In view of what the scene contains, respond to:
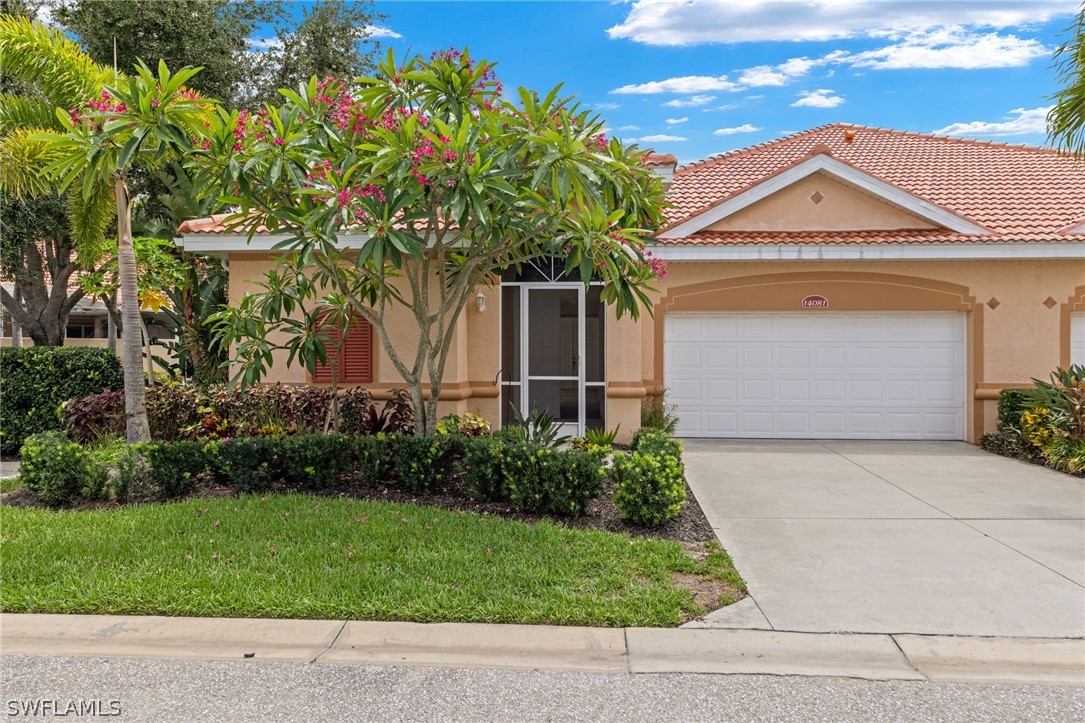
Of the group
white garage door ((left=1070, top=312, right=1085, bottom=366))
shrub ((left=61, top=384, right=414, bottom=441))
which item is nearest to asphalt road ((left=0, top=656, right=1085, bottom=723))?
shrub ((left=61, top=384, right=414, bottom=441))

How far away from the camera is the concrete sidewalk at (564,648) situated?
4.01 meters

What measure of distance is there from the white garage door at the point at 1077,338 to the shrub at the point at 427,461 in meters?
10.8

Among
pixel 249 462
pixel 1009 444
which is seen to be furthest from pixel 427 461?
pixel 1009 444

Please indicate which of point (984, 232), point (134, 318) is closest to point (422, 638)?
point (134, 318)

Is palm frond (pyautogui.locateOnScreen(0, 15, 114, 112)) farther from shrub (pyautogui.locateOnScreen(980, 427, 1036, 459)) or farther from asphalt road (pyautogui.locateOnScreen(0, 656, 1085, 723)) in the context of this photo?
shrub (pyautogui.locateOnScreen(980, 427, 1036, 459))

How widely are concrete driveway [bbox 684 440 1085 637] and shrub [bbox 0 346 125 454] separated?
9.34m

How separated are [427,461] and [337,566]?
2.18 metres

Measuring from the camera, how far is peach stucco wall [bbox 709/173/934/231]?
12.5 m

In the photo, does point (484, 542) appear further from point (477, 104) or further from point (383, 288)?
point (477, 104)

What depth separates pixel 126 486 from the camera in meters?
7.26

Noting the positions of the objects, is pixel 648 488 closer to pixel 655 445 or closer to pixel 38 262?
→ pixel 655 445

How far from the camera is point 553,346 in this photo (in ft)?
36.8

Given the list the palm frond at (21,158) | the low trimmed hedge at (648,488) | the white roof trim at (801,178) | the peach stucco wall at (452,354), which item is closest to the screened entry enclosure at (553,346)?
the peach stucco wall at (452,354)

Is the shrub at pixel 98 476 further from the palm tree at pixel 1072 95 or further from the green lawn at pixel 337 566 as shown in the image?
the palm tree at pixel 1072 95
